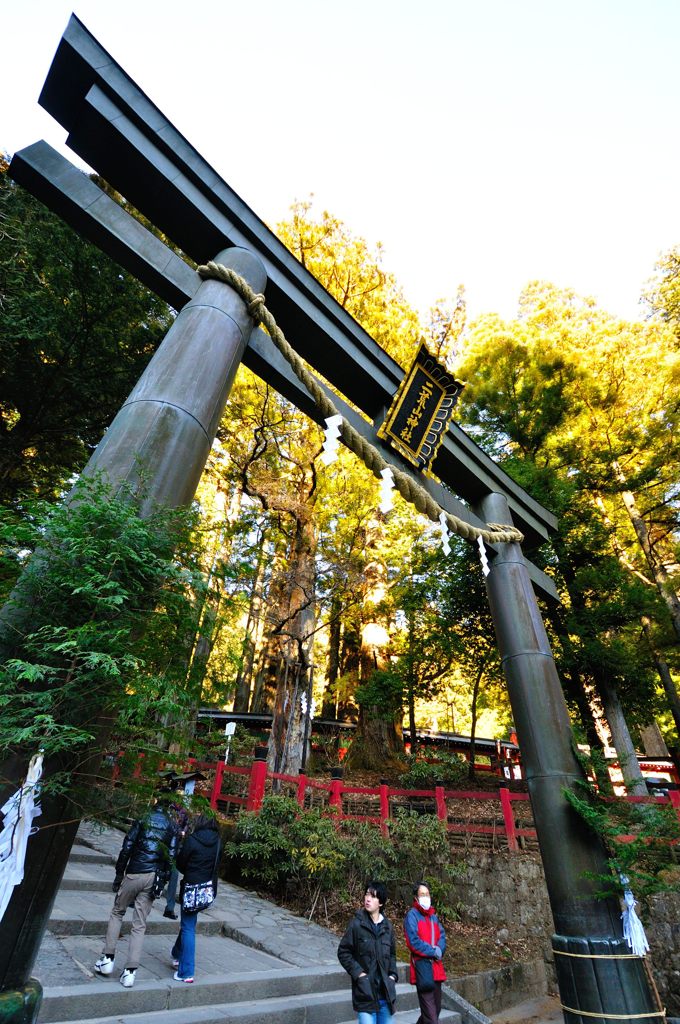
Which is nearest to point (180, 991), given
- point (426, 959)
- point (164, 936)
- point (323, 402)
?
point (164, 936)

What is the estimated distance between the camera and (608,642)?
11.1m

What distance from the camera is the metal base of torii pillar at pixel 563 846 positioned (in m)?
3.64

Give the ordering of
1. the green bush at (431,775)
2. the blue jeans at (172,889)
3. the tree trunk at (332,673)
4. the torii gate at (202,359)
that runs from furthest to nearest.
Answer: the tree trunk at (332,673) → the green bush at (431,775) → the blue jeans at (172,889) → the torii gate at (202,359)

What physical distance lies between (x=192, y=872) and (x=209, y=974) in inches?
34.3

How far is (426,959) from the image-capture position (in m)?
3.97

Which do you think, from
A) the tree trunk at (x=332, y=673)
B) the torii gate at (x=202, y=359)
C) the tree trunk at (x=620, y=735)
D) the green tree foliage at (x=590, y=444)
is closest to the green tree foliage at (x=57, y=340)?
the torii gate at (x=202, y=359)

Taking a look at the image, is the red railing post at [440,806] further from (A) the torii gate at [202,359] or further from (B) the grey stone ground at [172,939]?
(A) the torii gate at [202,359]

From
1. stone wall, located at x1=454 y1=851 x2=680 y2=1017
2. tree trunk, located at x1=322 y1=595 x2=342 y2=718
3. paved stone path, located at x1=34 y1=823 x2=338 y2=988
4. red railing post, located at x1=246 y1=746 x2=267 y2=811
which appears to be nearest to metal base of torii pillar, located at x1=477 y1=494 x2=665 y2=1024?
paved stone path, located at x1=34 y1=823 x2=338 y2=988

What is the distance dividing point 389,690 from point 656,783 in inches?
264

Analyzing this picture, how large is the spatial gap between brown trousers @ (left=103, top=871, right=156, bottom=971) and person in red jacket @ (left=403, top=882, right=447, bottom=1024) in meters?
1.96

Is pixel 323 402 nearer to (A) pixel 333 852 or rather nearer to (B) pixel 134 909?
(B) pixel 134 909

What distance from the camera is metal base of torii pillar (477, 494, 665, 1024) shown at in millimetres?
3639

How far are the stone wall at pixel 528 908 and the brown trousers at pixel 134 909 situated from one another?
20.5 feet

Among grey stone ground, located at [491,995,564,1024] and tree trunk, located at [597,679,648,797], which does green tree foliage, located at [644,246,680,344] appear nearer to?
tree trunk, located at [597,679,648,797]
